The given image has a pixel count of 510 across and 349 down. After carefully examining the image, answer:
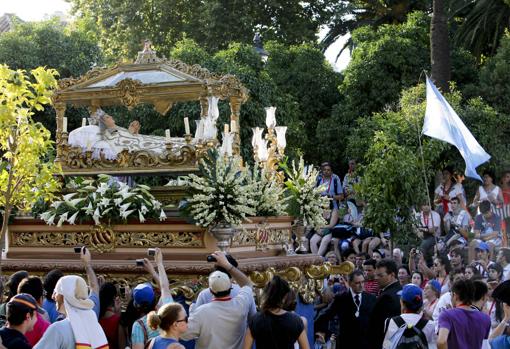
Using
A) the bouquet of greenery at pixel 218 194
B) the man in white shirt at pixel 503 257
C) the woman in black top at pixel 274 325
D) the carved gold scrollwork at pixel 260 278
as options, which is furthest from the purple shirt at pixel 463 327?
the man in white shirt at pixel 503 257

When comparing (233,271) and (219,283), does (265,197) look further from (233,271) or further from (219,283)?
(219,283)

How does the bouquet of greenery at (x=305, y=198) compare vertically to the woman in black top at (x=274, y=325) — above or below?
above

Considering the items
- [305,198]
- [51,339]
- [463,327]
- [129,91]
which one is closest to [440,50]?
[305,198]

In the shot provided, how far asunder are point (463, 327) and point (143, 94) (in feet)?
19.8

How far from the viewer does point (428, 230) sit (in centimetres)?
1722

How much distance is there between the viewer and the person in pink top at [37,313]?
25.2 feet

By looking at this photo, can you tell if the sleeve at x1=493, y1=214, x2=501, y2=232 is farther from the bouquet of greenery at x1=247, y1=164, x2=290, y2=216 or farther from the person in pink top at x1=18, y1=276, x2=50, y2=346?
the person in pink top at x1=18, y1=276, x2=50, y2=346

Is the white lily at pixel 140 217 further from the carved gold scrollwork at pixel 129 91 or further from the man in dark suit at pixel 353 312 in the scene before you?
the man in dark suit at pixel 353 312

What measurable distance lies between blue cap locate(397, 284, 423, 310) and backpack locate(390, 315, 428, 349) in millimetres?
163

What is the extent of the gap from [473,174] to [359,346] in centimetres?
477

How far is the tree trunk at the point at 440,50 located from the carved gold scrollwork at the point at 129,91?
1321 centimetres

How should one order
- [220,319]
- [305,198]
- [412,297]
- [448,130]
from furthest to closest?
[448,130] < [305,198] < [412,297] < [220,319]

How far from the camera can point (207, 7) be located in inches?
1266

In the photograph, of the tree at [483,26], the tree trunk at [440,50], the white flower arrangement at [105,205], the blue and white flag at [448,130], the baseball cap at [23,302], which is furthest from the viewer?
the tree at [483,26]
